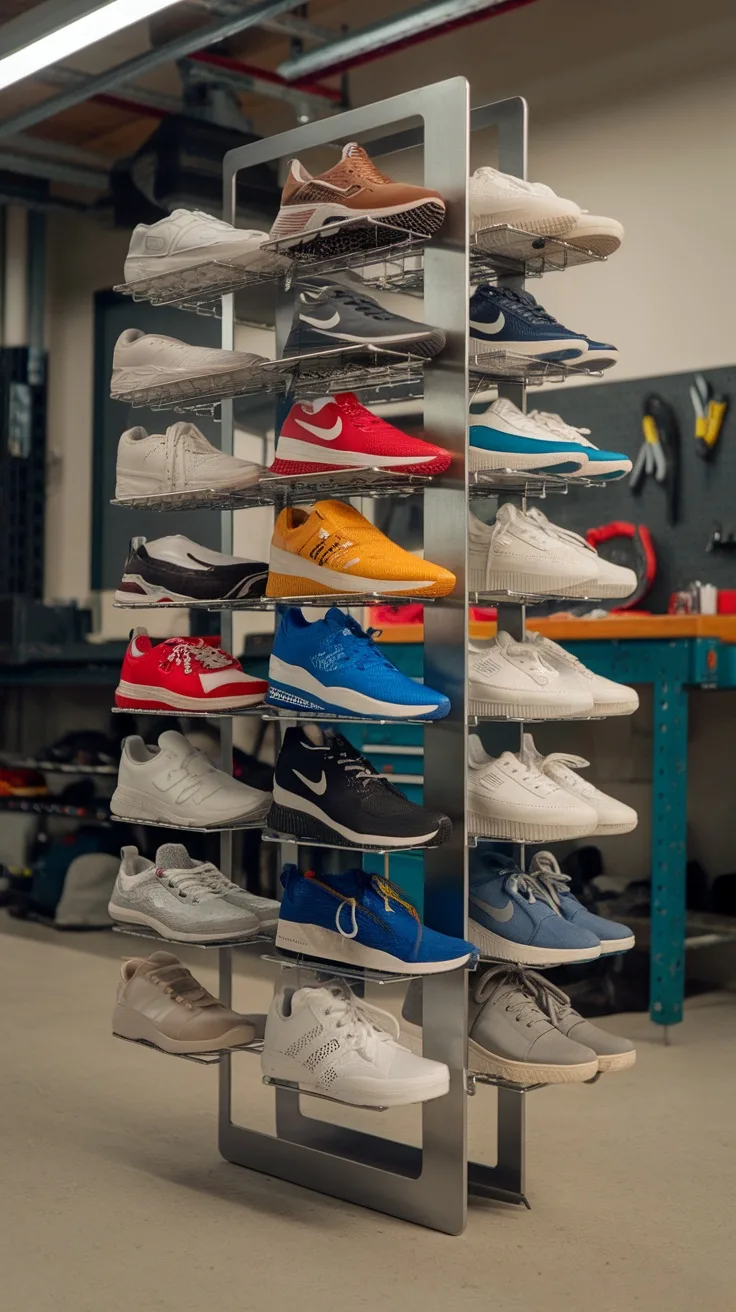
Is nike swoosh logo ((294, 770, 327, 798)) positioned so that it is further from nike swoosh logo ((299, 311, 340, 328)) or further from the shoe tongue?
nike swoosh logo ((299, 311, 340, 328))

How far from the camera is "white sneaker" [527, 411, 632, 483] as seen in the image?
256 cm

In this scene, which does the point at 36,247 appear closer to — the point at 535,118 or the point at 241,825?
the point at 535,118

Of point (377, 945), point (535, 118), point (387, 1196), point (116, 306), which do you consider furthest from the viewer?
point (116, 306)

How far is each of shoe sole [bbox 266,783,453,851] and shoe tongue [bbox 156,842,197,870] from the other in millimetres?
331

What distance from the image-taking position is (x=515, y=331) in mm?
2570

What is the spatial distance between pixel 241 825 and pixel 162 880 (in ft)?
0.72

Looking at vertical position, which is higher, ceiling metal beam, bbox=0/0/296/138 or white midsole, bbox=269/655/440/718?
ceiling metal beam, bbox=0/0/296/138

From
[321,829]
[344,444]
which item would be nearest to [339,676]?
[321,829]

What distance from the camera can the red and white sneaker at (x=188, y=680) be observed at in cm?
264

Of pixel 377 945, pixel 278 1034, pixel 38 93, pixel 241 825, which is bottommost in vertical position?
pixel 278 1034

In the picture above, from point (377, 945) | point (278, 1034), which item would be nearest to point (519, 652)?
point (377, 945)

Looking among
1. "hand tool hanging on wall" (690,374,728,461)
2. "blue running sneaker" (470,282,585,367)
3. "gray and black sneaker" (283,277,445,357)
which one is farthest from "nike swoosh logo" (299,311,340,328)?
"hand tool hanging on wall" (690,374,728,461)

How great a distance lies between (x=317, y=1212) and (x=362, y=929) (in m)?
0.64

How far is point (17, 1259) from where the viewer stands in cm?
237
